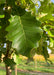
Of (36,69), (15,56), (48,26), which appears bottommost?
(36,69)

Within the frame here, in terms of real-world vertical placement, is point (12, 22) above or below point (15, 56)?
above

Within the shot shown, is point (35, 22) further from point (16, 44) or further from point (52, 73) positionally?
point (52, 73)

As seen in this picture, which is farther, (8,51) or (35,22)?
(8,51)

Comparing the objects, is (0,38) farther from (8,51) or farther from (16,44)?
(16,44)

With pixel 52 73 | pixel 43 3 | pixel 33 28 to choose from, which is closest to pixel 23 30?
pixel 33 28

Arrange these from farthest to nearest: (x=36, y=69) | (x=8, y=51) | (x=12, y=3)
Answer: (x=36, y=69)
(x=8, y=51)
(x=12, y=3)

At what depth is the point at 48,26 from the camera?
20.4 inches

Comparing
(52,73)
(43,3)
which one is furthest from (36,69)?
(43,3)

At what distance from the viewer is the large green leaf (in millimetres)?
251

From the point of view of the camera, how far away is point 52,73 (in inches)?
221

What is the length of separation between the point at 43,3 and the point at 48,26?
0.11 meters

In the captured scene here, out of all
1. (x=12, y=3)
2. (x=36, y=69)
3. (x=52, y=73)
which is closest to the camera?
(x=12, y=3)

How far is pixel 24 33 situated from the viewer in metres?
0.28

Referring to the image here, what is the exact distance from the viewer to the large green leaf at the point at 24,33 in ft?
0.82
